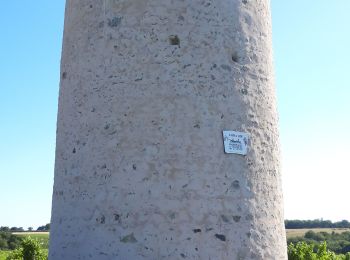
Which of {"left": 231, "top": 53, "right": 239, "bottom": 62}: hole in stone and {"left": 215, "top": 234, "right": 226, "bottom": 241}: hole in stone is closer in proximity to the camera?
{"left": 215, "top": 234, "right": 226, "bottom": 241}: hole in stone

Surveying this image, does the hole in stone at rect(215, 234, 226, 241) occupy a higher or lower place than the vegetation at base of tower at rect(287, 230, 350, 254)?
higher

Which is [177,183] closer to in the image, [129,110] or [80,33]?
[129,110]

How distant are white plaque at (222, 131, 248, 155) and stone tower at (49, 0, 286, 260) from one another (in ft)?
0.06

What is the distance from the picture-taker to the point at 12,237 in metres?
54.8

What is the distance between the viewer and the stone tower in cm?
587

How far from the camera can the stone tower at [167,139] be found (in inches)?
231

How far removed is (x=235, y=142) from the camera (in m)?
6.28

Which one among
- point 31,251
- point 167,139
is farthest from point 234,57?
point 31,251

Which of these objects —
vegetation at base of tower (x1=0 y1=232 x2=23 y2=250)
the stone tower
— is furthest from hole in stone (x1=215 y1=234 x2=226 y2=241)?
vegetation at base of tower (x1=0 y1=232 x2=23 y2=250)

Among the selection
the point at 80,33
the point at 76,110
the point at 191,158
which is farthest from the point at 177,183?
the point at 80,33

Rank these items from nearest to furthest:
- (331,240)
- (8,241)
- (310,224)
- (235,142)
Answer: (235,142) < (8,241) < (331,240) < (310,224)

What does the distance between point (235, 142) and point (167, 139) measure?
0.93 m

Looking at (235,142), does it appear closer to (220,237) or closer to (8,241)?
(220,237)

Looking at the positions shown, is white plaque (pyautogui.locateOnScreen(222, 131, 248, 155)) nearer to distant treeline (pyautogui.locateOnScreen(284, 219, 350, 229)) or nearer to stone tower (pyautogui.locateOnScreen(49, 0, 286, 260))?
stone tower (pyautogui.locateOnScreen(49, 0, 286, 260))
